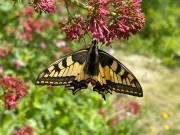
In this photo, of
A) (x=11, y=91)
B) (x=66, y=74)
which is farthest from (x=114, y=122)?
(x=66, y=74)

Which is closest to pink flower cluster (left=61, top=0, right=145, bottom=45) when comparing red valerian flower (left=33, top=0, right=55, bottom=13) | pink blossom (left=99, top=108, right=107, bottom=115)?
red valerian flower (left=33, top=0, right=55, bottom=13)

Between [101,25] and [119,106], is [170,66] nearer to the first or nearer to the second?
[119,106]

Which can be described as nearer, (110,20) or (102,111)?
(110,20)

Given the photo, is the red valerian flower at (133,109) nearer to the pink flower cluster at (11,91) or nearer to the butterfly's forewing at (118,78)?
the pink flower cluster at (11,91)

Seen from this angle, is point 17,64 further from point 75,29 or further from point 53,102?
point 75,29

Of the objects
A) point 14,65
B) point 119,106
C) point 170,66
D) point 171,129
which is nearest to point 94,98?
point 119,106

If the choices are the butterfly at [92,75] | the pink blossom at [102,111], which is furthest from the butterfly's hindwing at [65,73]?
the pink blossom at [102,111]

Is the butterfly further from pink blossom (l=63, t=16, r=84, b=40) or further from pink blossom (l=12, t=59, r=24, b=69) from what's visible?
pink blossom (l=12, t=59, r=24, b=69)
